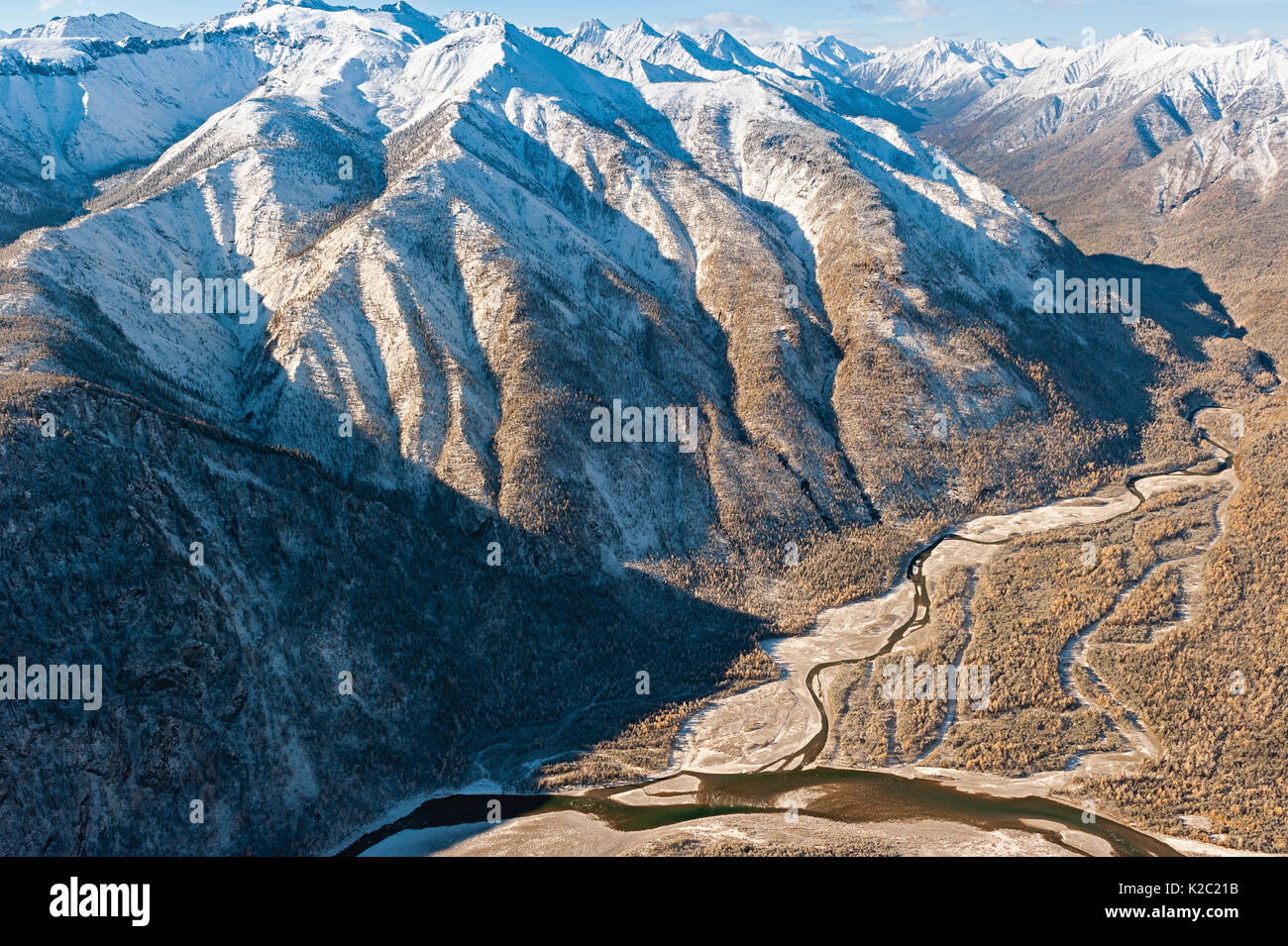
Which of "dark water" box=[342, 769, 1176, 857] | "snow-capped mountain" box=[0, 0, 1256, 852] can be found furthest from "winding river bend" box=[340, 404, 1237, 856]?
"snow-capped mountain" box=[0, 0, 1256, 852]

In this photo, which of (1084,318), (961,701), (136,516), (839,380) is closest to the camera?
(136,516)

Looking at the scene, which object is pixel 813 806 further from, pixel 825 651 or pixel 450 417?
pixel 450 417

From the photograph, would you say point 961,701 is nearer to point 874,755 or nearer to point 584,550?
point 874,755

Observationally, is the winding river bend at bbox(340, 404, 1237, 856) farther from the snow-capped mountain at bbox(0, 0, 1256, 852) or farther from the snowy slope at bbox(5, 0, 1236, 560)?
the snowy slope at bbox(5, 0, 1236, 560)

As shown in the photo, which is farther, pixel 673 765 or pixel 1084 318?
pixel 1084 318

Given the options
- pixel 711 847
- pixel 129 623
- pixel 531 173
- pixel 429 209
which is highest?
pixel 531 173

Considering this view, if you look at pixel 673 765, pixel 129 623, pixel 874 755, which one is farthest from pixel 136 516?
pixel 874 755

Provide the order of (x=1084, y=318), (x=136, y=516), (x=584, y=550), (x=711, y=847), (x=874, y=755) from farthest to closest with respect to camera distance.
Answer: (x=1084, y=318), (x=584, y=550), (x=874, y=755), (x=136, y=516), (x=711, y=847)

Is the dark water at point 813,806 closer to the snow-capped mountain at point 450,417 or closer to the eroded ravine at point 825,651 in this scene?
the eroded ravine at point 825,651
